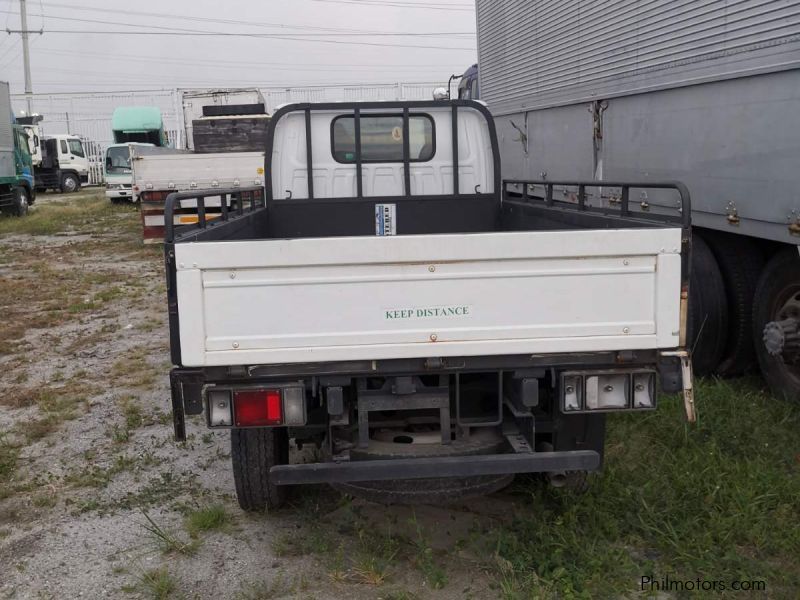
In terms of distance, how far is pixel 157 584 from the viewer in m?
3.63

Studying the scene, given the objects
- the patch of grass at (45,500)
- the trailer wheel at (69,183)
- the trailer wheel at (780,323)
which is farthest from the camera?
the trailer wheel at (69,183)

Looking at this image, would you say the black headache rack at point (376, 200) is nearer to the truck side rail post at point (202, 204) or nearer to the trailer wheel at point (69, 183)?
the truck side rail post at point (202, 204)

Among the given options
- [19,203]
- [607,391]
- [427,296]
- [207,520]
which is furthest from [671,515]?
[19,203]

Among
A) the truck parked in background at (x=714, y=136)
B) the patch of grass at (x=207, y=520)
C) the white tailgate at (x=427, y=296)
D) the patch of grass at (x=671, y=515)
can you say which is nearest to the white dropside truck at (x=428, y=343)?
the white tailgate at (x=427, y=296)

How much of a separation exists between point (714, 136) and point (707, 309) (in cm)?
130

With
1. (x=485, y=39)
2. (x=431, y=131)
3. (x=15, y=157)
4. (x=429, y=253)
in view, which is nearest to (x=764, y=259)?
(x=431, y=131)

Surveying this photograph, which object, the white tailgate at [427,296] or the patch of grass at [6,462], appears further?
the patch of grass at [6,462]

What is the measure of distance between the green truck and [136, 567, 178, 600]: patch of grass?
20.9m

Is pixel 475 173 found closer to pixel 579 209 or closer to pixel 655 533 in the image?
pixel 579 209

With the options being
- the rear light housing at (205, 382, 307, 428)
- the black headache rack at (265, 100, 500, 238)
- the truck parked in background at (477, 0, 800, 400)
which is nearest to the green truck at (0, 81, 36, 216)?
the truck parked in background at (477, 0, 800, 400)

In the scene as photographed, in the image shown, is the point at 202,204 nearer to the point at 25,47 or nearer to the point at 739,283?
the point at 739,283

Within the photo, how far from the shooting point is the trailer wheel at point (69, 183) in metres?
36.0

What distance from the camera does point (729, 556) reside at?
3.67 m

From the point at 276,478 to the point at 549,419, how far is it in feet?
4.21
